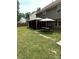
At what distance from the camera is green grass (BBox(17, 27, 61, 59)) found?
5.87 feet

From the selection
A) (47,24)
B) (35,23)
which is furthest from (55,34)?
(35,23)

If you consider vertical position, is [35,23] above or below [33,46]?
above

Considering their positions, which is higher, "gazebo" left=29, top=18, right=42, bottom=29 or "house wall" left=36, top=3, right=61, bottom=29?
"house wall" left=36, top=3, right=61, bottom=29

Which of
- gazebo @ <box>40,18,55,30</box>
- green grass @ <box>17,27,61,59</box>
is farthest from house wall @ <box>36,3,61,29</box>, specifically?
green grass @ <box>17,27,61,59</box>

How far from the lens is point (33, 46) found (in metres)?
1.84

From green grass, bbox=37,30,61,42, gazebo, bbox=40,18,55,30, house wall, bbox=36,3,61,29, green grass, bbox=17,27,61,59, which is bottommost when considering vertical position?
green grass, bbox=17,27,61,59

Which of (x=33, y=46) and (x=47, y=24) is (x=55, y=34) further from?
(x=33, y=46)

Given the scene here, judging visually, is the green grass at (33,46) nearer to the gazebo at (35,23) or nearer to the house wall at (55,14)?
the gazebo at (35,23)

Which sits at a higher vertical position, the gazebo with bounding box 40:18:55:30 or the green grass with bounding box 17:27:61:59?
the gazebo with bounding box 40:18:55:30

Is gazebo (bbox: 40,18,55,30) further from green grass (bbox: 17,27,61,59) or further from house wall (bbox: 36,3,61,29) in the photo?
green grass (bbox: 17,27,61,59)

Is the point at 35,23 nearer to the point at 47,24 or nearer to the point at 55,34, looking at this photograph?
the point at 47,24

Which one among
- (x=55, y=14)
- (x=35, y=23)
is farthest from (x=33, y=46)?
(x=55, y=14)

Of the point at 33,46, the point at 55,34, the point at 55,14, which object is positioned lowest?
the point at 33,46
